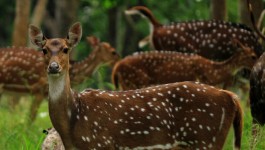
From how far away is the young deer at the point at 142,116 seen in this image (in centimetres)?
769

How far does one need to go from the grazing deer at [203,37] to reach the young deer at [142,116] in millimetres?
4767

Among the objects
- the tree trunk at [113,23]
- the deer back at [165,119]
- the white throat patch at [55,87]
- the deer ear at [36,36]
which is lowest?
the tree trunk at [113,23]

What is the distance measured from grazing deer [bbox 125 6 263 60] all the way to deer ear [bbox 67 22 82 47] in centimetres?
475

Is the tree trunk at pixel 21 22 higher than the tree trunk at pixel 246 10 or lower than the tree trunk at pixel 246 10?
lower

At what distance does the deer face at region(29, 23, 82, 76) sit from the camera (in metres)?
7.47

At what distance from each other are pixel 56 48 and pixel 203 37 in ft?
17.6

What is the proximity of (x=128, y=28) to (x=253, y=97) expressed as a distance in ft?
58.0

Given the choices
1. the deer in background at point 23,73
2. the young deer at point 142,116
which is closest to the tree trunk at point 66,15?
the deer in background at point 23,73

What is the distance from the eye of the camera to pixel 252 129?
372 inches

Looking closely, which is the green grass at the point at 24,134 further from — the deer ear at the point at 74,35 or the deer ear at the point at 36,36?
the deer ear at the point at 74,35

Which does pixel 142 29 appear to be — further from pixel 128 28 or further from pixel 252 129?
pixel 252 129

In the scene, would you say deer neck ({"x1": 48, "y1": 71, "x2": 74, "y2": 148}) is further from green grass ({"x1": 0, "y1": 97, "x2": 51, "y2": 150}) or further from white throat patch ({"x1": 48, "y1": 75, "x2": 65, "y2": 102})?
green grass ({"x1": 0, "y1": 97, "x2": 51, "y2": 150})

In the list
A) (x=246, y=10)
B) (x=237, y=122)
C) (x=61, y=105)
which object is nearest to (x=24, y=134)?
(x=61, y=105)

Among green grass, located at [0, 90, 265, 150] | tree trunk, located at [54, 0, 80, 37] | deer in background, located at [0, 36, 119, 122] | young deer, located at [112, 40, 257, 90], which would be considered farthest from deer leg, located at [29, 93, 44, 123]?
tree trunk, located at [54, 0, 80, 37]
